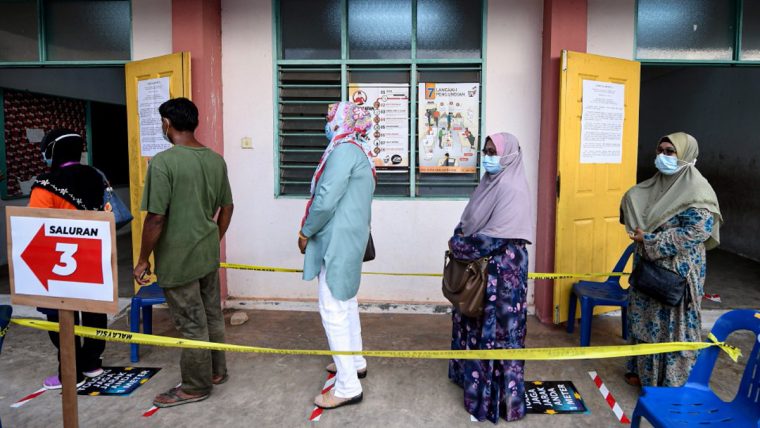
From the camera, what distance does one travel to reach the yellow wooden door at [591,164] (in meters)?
4.11

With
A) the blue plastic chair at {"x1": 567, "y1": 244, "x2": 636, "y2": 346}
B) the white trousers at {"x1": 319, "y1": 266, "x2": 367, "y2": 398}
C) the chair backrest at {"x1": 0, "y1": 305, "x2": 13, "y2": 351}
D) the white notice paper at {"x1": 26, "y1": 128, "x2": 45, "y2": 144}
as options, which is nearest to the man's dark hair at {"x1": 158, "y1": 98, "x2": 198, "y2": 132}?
the white trousers at {"x1": 319, "y1": 266, "x2": 367, "y2": 398}

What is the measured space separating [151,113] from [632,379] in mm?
4113

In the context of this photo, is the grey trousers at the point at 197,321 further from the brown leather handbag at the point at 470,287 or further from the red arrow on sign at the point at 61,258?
the brown leather handbag at the point at 470,287

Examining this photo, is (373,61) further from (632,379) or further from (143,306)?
(632,379)

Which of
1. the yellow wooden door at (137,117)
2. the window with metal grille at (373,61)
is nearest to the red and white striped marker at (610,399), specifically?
the window with metal grille at (373,61)

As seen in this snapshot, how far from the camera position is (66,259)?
220 centimetres

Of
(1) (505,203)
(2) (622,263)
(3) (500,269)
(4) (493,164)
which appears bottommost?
(2) (622,263)

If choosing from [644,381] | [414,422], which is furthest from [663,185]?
[414,422]

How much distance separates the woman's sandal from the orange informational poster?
2.93m

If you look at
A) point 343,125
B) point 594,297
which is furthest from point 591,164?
point 343,125

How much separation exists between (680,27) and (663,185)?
216 centimetres

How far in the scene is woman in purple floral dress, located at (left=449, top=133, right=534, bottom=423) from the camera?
2.74m

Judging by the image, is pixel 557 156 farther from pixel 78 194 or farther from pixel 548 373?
pixel 78 194

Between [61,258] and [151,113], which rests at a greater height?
[151,113]
